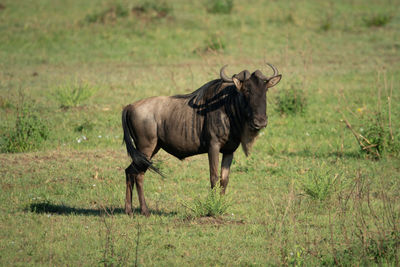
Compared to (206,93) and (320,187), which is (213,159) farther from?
(320,187)

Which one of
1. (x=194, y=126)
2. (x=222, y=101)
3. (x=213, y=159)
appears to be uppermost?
(x=222, y=101)

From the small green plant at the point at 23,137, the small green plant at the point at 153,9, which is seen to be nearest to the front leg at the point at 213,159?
the small green plant at the point at 23,137

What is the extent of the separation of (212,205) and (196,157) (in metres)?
3.79

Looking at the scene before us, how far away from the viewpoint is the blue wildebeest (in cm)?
746

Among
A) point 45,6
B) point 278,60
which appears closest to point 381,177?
point 278,60

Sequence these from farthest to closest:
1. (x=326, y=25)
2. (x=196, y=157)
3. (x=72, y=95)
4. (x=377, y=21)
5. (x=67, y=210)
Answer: (x=377, y=21), (x=326, y=25), (x=72, y=95), (x=196, y=157), (x=67, y=210)

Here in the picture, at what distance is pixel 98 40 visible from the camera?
21.1m

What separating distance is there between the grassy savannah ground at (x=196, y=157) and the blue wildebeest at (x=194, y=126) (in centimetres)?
72

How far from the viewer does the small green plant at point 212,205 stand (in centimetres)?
723

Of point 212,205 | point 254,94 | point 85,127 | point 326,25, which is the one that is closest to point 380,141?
point 254,94

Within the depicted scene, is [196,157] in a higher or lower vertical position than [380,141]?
lower

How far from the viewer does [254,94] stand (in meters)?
7.07

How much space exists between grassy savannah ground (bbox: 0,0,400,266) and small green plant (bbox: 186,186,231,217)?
0.33 ft

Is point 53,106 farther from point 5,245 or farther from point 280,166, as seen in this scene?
point 5,245
